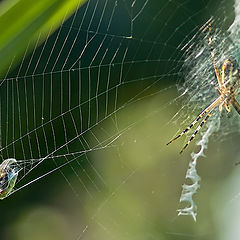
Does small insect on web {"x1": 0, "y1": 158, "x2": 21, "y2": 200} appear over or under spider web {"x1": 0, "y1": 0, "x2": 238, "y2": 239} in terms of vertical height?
over

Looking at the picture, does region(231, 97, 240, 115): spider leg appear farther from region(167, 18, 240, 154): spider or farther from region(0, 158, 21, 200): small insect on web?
region(0, 158, 21, 200): small insect on web

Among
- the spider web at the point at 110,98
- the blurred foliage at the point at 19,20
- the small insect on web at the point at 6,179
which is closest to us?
the blurred foliage at the point at 19,20

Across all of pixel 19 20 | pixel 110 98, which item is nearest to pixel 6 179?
pixel 19 20

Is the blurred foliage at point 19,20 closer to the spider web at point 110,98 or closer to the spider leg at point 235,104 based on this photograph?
the spider web at point 110,98

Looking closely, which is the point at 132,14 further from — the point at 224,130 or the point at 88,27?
the point at 224,130

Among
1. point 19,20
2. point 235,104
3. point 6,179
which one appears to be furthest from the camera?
point 235,104

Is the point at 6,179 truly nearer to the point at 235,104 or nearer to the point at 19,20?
the point at 19,20

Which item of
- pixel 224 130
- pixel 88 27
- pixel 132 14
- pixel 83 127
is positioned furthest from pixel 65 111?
pixel 224 130

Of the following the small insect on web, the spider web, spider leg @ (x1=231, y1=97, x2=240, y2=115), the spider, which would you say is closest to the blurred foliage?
the small insect on web

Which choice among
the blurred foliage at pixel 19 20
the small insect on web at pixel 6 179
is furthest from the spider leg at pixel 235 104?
the blurred foliage at pixel 19 20
